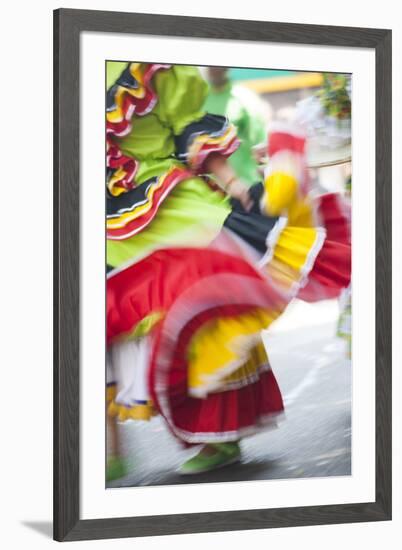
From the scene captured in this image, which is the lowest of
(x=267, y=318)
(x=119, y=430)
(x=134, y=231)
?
(x=119, y=430)

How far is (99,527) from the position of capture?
3.12 metres

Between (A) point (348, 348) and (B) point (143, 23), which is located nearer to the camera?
(B) point (143, 23)

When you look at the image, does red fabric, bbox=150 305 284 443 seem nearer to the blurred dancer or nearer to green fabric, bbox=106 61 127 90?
the blurred dancer

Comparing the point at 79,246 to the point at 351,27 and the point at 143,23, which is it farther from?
the point at 351,27

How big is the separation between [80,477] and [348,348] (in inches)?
28.0

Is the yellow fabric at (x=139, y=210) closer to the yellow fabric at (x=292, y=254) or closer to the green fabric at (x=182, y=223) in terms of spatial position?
the green fabric at (x=182, y=223)

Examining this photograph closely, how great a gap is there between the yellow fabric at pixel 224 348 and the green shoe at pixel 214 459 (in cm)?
14

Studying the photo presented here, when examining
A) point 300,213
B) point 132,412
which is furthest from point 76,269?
point 300,213

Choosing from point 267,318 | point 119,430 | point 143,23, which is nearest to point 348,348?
point 267,318

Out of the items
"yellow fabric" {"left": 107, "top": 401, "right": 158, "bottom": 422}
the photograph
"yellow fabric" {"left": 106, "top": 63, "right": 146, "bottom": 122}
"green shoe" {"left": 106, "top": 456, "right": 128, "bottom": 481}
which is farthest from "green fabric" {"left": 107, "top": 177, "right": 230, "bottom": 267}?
"green shoe" {"left": 106, "top": 456, "right": 128, "bottom": 481}

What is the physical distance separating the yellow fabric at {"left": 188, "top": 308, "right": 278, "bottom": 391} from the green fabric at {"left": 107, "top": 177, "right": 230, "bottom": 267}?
195mm

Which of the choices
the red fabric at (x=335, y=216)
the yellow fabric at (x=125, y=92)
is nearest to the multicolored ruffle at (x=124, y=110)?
the yellow fabric at (x=125, y=92)

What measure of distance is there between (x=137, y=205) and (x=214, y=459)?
0.60 m

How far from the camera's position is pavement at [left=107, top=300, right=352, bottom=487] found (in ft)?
10.5
